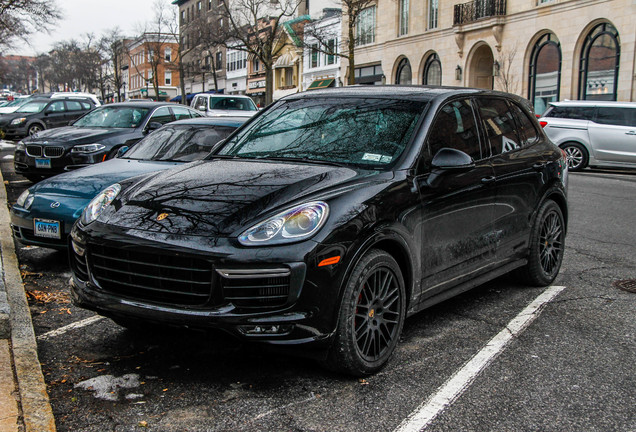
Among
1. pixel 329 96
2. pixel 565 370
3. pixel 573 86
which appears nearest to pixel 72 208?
pixel 329 96

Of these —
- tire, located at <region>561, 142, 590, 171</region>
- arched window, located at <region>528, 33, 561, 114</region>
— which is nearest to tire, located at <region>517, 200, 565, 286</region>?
tire, located at <region>561, 142, 590, 171</region>

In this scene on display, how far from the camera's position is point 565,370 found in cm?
402

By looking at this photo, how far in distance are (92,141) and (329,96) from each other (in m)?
7.27

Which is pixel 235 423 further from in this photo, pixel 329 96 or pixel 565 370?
pixel 329 96

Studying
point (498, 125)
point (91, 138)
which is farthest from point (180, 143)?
point (498, 125)

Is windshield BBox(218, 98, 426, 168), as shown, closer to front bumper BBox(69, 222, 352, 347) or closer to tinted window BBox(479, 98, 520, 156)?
tinted window BBox(479, 98, 520, 156)

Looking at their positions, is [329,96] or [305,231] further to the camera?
[329,96]

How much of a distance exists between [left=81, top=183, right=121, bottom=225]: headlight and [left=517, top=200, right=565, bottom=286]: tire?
348 centimetres

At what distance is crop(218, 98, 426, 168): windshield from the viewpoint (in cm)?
439

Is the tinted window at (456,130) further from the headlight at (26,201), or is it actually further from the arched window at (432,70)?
the arched window at (432,70)

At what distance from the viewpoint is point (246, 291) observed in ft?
11.3

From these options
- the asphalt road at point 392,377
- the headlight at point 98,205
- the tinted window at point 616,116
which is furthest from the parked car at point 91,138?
the tinted window at point 616,116

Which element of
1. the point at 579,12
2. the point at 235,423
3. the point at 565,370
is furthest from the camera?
the point at 579,12

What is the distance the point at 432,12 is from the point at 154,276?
3853 cm
